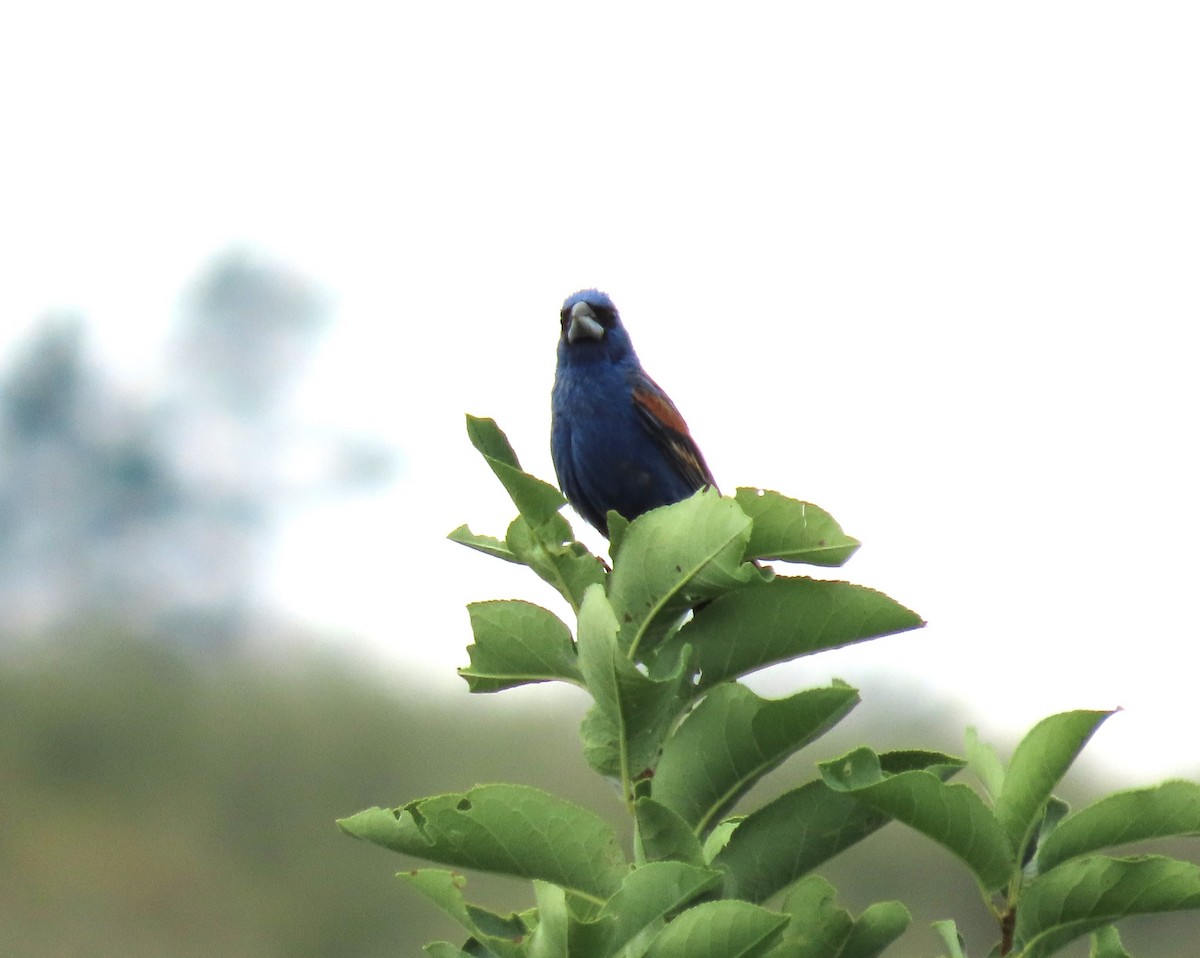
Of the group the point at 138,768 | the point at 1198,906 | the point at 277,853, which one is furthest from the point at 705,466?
the point at 138,768

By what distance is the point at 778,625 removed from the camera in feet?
10.6

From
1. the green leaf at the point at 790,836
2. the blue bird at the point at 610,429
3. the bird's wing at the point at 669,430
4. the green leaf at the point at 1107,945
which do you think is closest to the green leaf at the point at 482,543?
the green leaf at the point at 790,836

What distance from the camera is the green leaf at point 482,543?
141 inches

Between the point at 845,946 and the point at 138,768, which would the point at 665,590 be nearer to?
the point at 845,946

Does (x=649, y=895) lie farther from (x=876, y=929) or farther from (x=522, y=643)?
(x=522, y=643)

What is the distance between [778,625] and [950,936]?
675 millimetres

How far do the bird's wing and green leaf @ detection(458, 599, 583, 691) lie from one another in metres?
3.30

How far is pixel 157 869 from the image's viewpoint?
33.7 m

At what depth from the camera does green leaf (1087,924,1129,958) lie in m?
2.92

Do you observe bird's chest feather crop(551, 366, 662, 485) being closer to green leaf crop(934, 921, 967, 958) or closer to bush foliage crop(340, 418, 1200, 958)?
bush foliage crop(340, 418, 1200, 958)

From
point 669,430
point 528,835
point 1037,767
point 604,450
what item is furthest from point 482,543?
point 669,430

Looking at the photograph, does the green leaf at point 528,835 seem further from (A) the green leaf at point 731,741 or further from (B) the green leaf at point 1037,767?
(B) the green leaf at point 1037,767

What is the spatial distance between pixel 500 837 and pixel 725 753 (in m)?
0.44

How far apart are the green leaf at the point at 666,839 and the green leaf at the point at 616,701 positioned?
0.79ft
